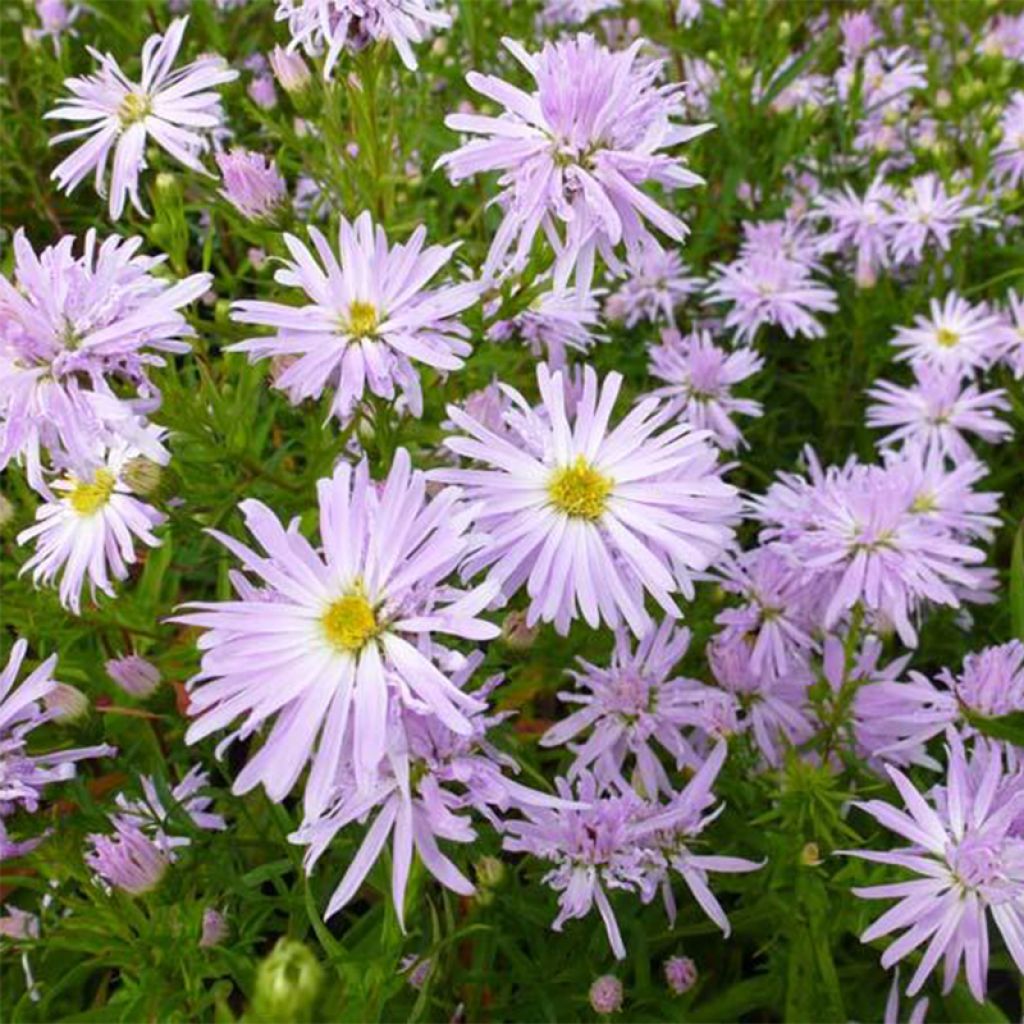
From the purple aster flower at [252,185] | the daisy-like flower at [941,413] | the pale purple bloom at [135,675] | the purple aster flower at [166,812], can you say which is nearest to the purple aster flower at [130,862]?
the purple aster flower at [166,812]

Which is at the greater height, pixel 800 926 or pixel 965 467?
pixel 965 467

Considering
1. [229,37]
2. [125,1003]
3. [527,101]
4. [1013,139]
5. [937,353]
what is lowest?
[125,1003]

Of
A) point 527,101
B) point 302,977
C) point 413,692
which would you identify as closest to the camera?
point 302,977

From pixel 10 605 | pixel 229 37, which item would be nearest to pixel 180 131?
pixel 10 605

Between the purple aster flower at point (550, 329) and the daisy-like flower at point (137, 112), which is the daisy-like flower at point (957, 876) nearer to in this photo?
the purple aster flower at point (550, 329)

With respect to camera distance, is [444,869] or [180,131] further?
[180,131]

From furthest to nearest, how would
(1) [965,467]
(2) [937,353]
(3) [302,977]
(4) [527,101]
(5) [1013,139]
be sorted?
(5) [1013,139], (2) [937,353], (1) [965,467], (4) [527,101], (3) [302,977]

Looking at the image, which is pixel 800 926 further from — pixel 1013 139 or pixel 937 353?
pixel 1013 139
